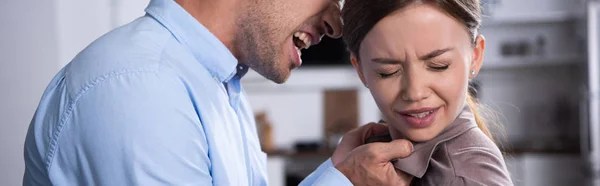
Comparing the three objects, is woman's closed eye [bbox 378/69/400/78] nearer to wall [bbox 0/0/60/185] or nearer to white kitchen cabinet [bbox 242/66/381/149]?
wall [bbox 0/0/60/185]

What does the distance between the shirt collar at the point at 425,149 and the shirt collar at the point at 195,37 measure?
39cm

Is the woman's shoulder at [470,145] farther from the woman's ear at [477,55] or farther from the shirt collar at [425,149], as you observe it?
the woman's ear at [477,55]

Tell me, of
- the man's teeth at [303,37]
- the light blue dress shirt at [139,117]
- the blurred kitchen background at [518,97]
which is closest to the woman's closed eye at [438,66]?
the light blue dress shirt at [139,117]

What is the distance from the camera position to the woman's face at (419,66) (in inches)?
50.1

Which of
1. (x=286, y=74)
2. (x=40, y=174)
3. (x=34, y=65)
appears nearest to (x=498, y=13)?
(x=34, y=65)

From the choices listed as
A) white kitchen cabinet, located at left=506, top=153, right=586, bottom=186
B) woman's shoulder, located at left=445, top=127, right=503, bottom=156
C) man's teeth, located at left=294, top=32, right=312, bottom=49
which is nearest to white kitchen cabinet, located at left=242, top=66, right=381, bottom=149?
white kitchen cabinet, located at left=506, top=153, right=586, bottom=186

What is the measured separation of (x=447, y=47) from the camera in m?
1.28

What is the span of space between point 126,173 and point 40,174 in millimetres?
213

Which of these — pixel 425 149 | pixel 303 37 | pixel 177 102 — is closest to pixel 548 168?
pixel 303 37

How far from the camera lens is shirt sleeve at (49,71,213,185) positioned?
47.1 inches

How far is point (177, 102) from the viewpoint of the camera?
1272 mm

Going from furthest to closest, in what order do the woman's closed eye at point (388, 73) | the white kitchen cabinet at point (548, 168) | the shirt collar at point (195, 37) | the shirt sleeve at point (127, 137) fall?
the white kitchen cabinet at point (548, 168) → the shirt collar at point (195, 37) → the woman's closed eye at point (388, 73) → the shirt sleeve at point (127, 137)

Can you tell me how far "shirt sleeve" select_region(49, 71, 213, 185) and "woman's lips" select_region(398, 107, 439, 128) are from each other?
37cm

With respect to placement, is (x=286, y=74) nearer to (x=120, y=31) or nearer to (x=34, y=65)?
(x=120, y=31)
